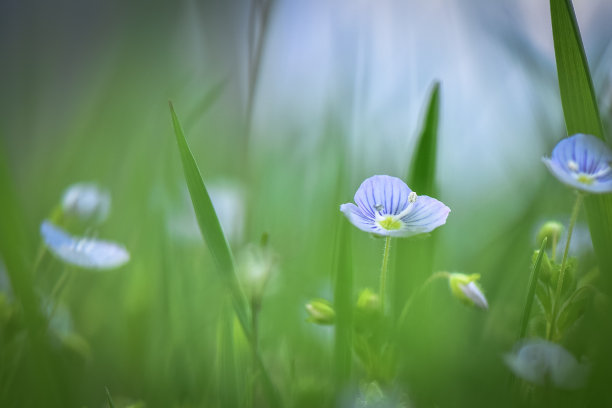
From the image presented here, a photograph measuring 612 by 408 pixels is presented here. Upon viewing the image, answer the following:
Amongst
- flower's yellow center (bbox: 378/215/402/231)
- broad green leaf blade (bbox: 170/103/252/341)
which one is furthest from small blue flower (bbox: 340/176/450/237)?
broad green leaf blade (bbox: 170/103/252/341)

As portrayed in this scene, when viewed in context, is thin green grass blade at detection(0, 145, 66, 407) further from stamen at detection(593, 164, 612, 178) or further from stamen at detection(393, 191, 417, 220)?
stamen at detection(593, 164, 612, 178)

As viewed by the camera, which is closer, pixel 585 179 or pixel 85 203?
pixel 585 179

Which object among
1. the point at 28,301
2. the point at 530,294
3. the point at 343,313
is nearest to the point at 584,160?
the point at 530,294

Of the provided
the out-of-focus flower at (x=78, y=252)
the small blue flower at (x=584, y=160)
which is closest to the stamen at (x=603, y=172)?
the small blue flower at (x=584, y=160)

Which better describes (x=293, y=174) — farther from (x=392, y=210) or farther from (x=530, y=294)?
(x=530, y=294)

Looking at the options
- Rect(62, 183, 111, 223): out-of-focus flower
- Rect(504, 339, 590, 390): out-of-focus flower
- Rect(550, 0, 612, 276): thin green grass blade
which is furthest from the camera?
Rect(62, 183, 111, 223): out-of-focus flower

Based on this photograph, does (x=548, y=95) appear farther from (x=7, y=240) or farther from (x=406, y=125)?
(x=7, y=240)

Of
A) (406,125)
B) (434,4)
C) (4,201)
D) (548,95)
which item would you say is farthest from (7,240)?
(434,4)

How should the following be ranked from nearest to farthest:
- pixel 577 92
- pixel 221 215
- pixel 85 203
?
pixel 577 92 < pixel 85 203 < pixel 221 215

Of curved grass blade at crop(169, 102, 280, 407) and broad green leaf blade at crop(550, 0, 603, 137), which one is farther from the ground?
broad green leaf blade at crop(550, 0, 603, 137)
